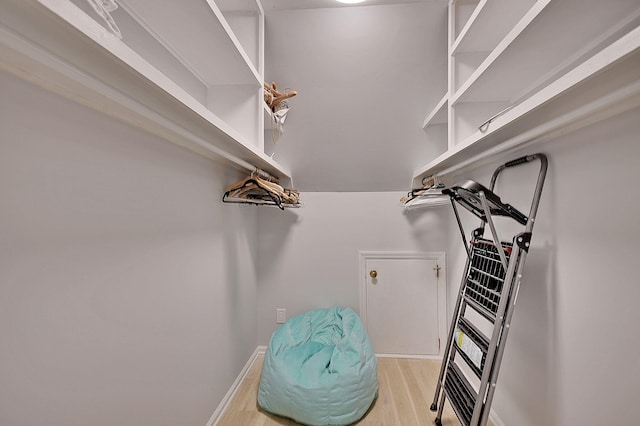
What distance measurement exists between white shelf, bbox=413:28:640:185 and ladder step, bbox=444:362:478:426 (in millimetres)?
1179

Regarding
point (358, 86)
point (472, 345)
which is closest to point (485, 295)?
point (472, 345)

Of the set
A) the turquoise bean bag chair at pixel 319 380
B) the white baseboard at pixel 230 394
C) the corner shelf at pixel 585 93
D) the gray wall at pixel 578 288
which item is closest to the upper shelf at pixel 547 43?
the corner shelf at pixel 585 93

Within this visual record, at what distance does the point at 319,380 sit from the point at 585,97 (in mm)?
1716

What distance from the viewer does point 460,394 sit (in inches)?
55.0

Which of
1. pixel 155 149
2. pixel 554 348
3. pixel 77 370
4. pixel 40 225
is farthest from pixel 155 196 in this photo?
pixel 554 348

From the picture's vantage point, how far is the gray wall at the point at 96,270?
2.05ft

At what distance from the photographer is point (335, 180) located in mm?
2387

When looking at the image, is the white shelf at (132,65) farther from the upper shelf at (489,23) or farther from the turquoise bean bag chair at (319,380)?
the turquoise bean bag chair at (319,380)

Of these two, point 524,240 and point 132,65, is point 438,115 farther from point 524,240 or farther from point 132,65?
point 132,65

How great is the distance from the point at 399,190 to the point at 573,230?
1.41 m

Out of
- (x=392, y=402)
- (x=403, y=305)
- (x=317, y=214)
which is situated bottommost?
(x=392, y=402)

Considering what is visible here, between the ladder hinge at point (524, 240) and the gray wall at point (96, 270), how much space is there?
146cm

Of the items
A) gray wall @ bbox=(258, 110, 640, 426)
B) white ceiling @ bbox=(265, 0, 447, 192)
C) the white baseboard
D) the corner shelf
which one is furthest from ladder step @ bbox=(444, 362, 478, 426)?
white ceiling @ bbox=(265, 0, 447, 192)

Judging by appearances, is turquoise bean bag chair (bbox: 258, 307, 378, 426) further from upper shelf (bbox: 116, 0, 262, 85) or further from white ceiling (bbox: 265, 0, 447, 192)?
upper shelf (bbox: 116, 0, 262, 85)
